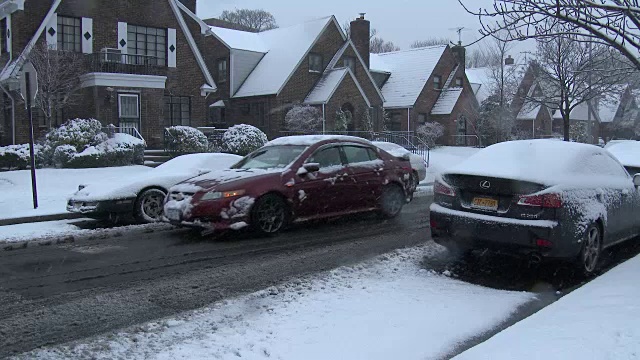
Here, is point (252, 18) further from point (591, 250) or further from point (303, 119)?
point (591, 250)

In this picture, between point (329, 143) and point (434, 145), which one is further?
point (434, 145)

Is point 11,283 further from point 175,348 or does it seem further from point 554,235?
point 554,235

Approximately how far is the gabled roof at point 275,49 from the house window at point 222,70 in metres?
1.18

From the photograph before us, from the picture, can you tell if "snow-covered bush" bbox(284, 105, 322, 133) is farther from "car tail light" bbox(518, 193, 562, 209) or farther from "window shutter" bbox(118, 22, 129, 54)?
"car tail light" bbox(518, 193, 562, 209)

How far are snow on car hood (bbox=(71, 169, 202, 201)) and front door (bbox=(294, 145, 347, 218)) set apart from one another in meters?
2.95

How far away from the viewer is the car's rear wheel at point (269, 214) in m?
8.51

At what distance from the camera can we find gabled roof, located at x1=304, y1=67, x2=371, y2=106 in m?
31.2

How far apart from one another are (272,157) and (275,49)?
Result: 26.3 meters

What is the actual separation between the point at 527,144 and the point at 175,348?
5.12m

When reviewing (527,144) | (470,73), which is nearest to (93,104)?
(527,144)

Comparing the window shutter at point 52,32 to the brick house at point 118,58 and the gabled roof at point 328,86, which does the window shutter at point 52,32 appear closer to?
the brick house at point 118,58

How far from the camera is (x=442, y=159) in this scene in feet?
91.6

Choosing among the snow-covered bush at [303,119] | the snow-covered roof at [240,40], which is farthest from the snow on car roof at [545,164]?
the snow-covered roof at [240,40]

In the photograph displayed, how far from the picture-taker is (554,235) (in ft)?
19.9
